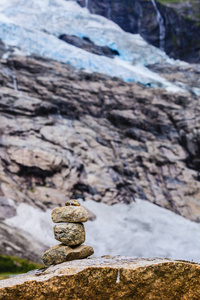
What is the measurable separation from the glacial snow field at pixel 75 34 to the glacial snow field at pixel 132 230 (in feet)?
119

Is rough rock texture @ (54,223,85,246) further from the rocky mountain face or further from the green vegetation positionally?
the rocky mountain face

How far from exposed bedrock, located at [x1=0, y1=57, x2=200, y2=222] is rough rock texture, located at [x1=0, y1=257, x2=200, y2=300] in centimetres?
3064

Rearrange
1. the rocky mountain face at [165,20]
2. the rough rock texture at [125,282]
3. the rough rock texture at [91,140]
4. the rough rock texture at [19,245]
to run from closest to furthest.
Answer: the rough rock texture at [125,282] → the rough rock texture at [19,245] → the rough rock texture at [91,140] → the rocky mountain face at [165,20]

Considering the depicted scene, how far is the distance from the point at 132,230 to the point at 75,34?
64813 mm

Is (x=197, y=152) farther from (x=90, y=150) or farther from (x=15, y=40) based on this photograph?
(x=15, y=40)

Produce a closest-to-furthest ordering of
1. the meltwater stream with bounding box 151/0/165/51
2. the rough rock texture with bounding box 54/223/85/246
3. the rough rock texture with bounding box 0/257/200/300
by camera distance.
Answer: the rough rock texture with bounding box 0/257/200/300 < the rough rock texture with bounding box 54/223/85/246 < the meltwater stream with bounding box 151/0/165/51

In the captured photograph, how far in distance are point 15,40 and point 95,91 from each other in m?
25.8

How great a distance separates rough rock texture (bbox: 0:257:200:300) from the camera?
741 centimetres

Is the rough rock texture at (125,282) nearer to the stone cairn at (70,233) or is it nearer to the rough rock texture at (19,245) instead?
the stone cairn at (70,233)

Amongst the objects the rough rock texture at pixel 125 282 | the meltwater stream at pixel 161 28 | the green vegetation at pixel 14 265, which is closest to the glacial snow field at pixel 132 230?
the green vegetation at pixel 14 265

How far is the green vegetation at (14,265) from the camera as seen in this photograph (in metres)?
25.8

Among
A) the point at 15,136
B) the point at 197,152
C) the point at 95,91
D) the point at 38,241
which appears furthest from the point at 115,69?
the point at 38,241

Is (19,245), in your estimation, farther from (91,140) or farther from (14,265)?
(91,140)

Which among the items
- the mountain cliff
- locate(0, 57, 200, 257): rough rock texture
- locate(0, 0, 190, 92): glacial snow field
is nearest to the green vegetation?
the mountain cliff
